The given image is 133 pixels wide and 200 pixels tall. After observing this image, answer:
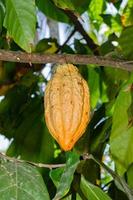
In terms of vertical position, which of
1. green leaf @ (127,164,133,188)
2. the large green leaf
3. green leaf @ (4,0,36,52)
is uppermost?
green leaf @ (4,0,36,52)

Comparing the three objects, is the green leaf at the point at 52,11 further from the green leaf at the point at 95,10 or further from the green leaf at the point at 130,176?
the green leaf at the point at 130,176

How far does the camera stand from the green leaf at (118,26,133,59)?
5.48 ft

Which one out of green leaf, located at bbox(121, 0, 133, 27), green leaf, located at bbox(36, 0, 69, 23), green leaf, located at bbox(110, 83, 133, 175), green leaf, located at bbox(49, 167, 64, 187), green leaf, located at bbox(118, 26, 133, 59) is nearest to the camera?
green leaf, located at bbox(49, 167, 64, 187)

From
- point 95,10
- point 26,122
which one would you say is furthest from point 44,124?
point 95,10

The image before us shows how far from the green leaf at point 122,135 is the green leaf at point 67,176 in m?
0.37

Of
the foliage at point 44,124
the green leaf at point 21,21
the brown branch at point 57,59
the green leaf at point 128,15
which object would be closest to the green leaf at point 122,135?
the foliage at point 44,124

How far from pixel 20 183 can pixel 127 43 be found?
2.96ft

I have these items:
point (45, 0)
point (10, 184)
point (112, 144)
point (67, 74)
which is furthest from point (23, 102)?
point (10, 184)

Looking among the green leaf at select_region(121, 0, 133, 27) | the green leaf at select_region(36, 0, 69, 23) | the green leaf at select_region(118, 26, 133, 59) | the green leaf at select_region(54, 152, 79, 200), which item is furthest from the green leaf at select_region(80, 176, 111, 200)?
the green leaf at select_region(121, 0, 133, 27)

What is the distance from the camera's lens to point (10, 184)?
911 millimetres

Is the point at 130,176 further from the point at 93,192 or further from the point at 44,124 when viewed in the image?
the point at 44,124

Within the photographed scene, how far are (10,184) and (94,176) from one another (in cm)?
85

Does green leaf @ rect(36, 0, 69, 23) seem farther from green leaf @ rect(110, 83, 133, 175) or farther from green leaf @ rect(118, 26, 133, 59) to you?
green leaf @ rect(110, 83, 133, 175)

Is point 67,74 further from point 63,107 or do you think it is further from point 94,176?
point 94,176
